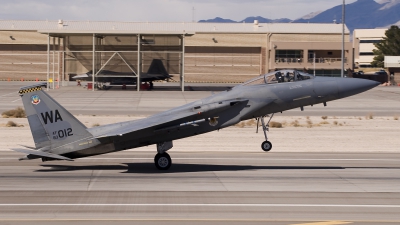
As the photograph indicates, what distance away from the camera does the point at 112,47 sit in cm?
7244

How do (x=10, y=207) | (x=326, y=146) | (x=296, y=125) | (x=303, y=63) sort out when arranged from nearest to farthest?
(x=10, y=207) < (x=326, y=146) < (x=296, y=125) < (x=303, y=63)

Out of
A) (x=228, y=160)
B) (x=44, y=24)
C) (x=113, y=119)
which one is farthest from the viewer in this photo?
(x=44, y=24)

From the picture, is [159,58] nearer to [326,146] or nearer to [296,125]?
[296,125]

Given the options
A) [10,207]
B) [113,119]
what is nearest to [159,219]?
[10,207]

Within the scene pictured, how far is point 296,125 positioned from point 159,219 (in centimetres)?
2372

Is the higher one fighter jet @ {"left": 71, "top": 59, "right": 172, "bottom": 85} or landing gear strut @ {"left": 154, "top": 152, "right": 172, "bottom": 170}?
fighter jet @ {"left": 71, "top": 59, "right": 172, "bottom": 85}

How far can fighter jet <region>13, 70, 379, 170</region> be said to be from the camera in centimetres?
1955

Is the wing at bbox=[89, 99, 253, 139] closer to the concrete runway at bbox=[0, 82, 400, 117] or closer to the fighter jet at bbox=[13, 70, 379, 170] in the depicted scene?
the fighter jet at bbox=[13, 70, 379, 170]

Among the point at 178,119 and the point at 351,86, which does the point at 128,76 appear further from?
the point at 351,86

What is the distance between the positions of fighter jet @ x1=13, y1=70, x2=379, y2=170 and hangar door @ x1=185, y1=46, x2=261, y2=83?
241ft

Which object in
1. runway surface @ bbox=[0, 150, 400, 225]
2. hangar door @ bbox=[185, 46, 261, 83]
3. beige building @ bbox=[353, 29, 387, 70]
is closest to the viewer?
runway surface @ bbox=[0, 150, 400, 225]

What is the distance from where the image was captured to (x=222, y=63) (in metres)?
94.4

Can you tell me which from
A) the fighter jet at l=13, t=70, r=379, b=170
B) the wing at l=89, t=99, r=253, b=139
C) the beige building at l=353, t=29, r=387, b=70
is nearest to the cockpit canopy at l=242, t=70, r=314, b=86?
the fighter jet at l=13, t=70, r=379, b=170

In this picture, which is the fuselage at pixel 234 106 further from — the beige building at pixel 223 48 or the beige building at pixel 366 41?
the beige building at pixel 366 41
